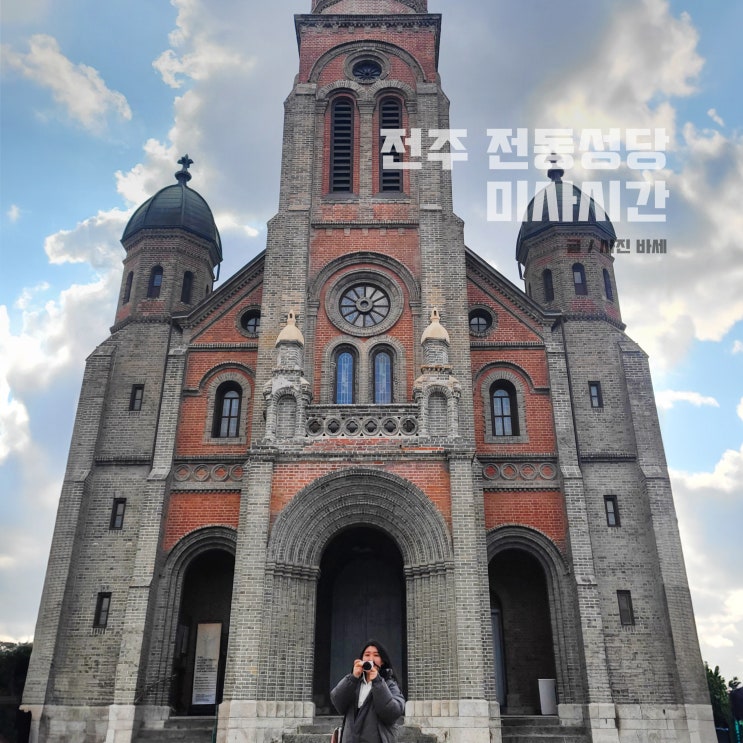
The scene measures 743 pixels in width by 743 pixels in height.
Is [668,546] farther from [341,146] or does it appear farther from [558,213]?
[341,146]

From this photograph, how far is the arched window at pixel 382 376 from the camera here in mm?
21125

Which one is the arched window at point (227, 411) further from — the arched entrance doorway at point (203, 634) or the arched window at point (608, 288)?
the arched window at point (608, 288)

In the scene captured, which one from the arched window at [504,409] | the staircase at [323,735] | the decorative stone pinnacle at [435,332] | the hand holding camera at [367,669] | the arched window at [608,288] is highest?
the arched window at [608,288]

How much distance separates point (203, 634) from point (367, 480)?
741 cm

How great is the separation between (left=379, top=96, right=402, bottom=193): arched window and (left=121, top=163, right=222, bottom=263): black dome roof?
23.9 ft

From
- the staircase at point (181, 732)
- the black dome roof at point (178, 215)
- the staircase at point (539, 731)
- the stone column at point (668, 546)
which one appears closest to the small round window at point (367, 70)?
the black dome roof at point (178, 215)

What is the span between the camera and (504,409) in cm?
2295

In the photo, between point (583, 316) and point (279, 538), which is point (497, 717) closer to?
point (279, 538)

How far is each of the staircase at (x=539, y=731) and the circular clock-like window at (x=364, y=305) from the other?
1131 cm

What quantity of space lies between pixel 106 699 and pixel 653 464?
649 inches

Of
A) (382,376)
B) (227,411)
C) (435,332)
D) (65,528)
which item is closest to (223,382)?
(227,411)

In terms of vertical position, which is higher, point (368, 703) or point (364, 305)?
point (364, 305)

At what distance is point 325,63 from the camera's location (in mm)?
25969

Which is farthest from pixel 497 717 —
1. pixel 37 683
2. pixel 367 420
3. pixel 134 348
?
pixel 134 348
